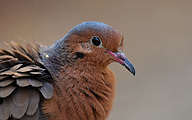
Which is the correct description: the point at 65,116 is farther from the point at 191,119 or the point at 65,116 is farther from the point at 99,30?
the point at 191,119

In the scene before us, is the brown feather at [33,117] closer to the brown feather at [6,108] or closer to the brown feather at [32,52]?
the brown feather at [6,108]

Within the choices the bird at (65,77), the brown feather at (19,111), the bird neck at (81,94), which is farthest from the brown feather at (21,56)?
the brown feather at (19,111)

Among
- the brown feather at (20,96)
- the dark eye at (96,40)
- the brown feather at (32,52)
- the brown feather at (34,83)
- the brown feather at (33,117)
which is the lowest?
the brown feather at (33,117)

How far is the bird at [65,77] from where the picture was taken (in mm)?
970

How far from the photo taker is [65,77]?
1075 mm

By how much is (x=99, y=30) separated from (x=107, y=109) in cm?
41

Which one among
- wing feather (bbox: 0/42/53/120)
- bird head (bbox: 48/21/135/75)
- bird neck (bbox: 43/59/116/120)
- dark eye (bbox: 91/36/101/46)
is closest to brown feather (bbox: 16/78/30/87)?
wing feather (bbox: 0/42/53/120)

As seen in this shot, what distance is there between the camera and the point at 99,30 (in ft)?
3.63

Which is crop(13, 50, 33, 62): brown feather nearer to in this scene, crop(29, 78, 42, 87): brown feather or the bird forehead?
crop(29, 78, 42, 87): brown feather

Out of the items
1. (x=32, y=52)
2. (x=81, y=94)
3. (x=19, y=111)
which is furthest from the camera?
(x=32, y=52)

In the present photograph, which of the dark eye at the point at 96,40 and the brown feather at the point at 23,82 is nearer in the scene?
the brown feather at the point at 23,82

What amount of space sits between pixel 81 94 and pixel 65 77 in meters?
0.12

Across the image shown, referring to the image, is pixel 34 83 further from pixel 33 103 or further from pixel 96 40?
pixel 96 40

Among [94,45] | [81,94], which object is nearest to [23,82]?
[81,94]
